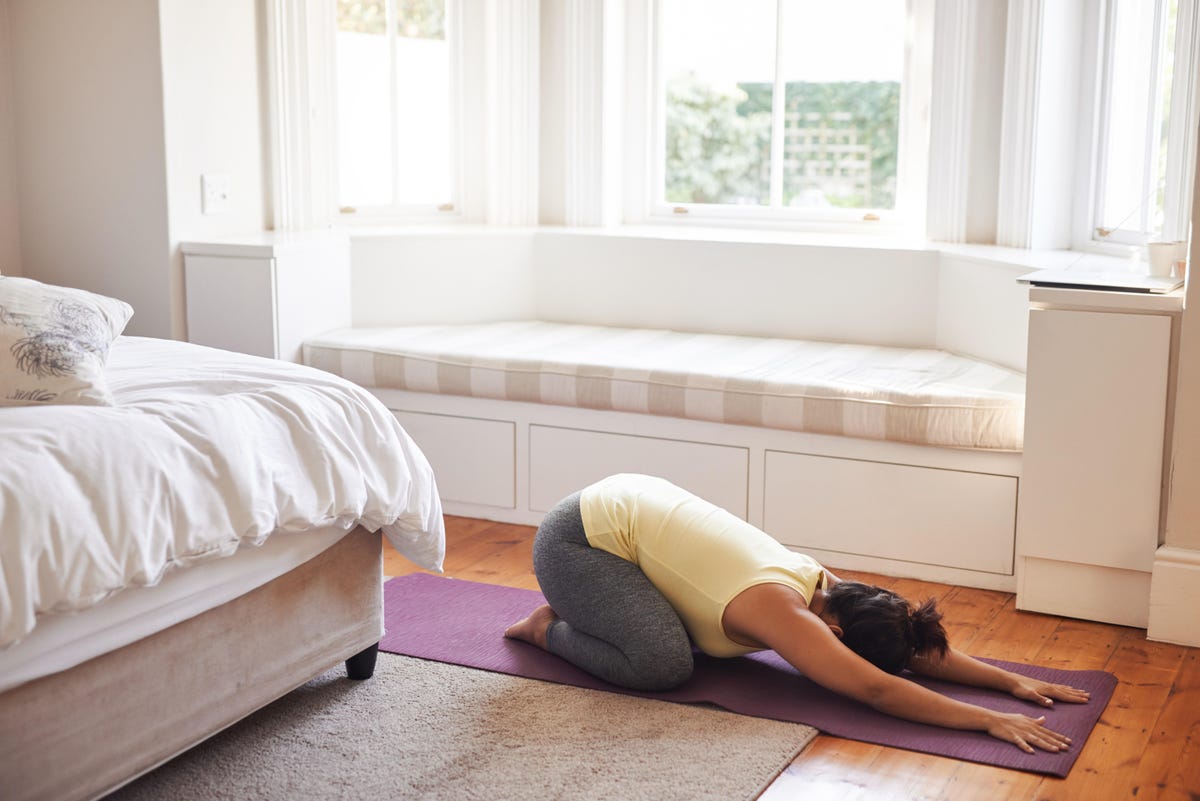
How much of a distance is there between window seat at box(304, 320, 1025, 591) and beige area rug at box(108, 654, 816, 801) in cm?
102

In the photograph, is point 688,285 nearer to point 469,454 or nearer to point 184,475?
point 469,454

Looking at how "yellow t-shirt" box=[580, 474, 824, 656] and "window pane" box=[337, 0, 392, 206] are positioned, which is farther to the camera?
"window pane" box=[337, 0, 392, 206]

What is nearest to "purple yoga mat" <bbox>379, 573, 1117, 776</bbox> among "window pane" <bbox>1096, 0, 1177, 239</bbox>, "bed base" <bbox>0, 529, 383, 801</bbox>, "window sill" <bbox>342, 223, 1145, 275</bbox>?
"bed base" <bbox>0, 529, 383, 801</bbox>

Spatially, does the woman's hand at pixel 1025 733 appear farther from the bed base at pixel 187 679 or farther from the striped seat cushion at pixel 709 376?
the bed base at pixel 187 679

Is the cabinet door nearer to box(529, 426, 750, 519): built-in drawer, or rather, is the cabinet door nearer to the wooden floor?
the wooden floor

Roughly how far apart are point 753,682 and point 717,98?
99.4 inches

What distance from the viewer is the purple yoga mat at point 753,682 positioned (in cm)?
234

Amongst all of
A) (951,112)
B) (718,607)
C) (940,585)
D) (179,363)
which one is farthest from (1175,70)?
(179,363)

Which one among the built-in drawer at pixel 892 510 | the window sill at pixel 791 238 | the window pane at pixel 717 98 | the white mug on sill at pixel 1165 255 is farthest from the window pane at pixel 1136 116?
the window pane at pixel 717 98

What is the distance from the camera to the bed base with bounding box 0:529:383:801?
1817 mm

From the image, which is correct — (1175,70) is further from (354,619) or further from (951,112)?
(354,619)

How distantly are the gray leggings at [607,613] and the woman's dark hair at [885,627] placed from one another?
33cm

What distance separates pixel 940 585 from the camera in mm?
3270

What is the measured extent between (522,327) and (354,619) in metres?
1.84
